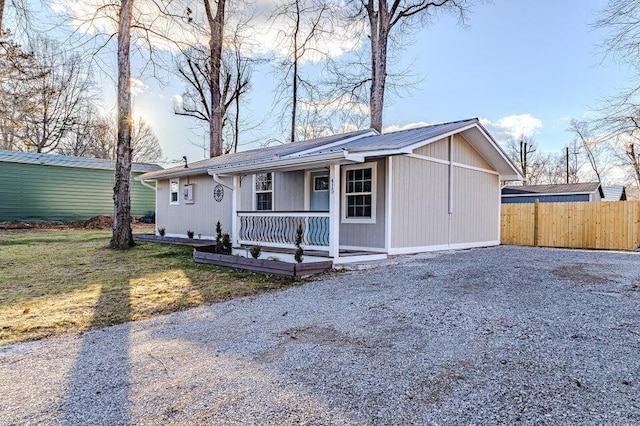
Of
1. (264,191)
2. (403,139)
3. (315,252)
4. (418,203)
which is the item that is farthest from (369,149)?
(264,191)

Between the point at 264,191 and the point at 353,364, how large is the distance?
29.5 feet

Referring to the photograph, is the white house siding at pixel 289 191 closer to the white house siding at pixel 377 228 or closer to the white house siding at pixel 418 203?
the white house siding at pixel 377 228

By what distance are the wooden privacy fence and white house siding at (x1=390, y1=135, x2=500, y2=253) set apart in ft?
6.81

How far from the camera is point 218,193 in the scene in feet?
40.4

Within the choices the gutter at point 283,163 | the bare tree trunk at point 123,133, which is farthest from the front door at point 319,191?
the bare tree trunk at point 123,133

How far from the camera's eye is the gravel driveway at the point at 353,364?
2.23 m

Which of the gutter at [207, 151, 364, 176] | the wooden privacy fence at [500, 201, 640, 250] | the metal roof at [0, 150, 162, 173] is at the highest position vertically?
the metal roof at [0, 150, 162, 173]

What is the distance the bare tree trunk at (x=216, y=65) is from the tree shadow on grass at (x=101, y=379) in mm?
12083

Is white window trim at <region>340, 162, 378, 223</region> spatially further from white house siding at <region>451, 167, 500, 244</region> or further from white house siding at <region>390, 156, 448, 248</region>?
white house siding at <region>451, 167, 500, 244</region>

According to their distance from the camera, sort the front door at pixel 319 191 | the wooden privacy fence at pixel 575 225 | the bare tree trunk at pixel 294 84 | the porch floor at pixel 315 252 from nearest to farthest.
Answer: the porch floor at pixel 315 252 → the front door at pixel 319 191 → the wooden privacy fence at pixel 575 225 → the bare tree trunk at pixel 294 84

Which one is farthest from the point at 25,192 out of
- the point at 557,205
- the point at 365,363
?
the point at 557,205

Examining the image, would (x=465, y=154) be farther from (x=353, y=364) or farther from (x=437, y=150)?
(x=353, y=364)

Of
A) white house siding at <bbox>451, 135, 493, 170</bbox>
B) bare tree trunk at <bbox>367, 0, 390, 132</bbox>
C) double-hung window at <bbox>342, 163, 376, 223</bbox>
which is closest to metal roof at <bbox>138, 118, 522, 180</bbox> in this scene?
white house siding at <bbox>451, 135, 493, 170</bbox>

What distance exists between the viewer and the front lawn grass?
172 inches
